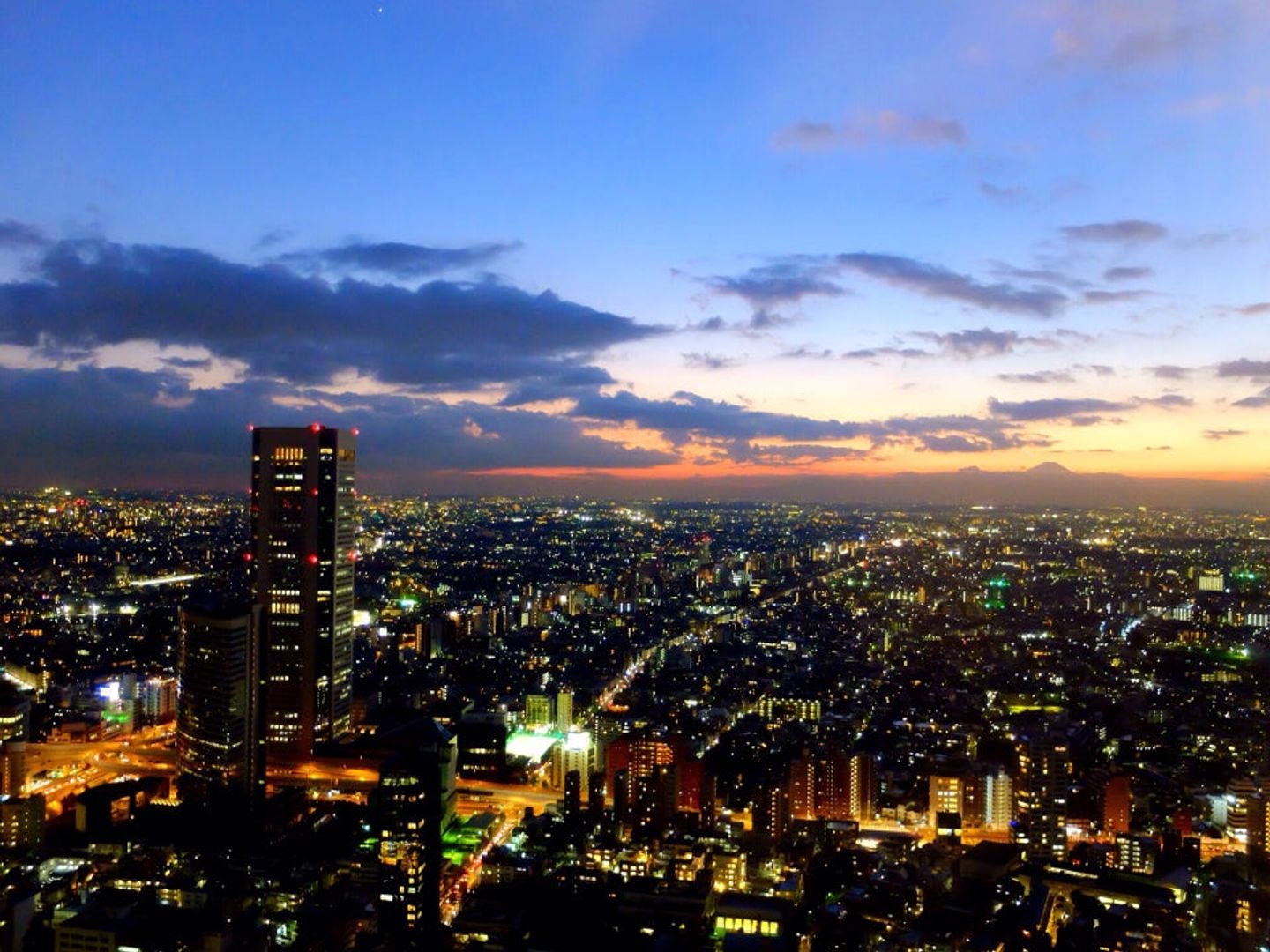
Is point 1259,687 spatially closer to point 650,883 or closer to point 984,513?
point 650,883

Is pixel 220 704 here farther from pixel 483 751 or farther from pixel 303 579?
pixel 483 751

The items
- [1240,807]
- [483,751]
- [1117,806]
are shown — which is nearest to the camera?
[1240,807]

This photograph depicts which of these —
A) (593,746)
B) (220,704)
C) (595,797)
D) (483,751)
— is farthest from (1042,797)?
(220,704)

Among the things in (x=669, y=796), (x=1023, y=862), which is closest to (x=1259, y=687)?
(x=1023, y=862)

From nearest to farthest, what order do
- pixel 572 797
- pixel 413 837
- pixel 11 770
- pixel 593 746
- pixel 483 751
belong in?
pixel 413 837
pixel 572 797
pixel 11 770
pixel 483 751
pixel 593 746

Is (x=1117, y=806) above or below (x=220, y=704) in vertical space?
below

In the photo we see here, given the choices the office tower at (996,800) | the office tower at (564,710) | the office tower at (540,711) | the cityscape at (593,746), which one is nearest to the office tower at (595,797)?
the cityscape at (593,746)

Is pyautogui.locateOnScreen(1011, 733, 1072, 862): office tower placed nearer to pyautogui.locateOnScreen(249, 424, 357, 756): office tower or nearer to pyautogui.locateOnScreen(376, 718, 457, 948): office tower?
pyautogui.locateOnScreen(376, 718, 457, 948): office tower
